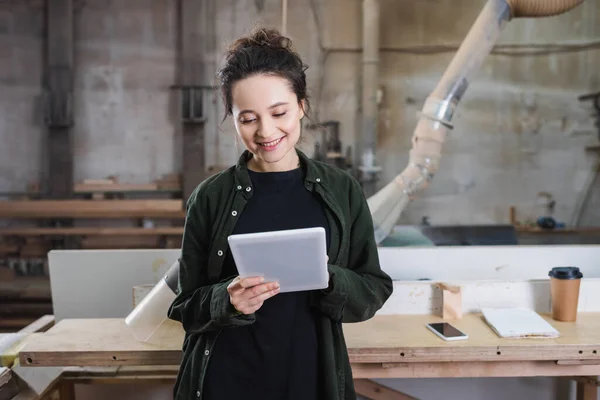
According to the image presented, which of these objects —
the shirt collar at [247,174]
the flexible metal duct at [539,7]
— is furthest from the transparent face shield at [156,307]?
the flexible metal duct at [539,7]

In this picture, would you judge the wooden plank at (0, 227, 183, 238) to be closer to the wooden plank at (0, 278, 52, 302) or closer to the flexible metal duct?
the wooden plank at (0, 278, 52, 302)

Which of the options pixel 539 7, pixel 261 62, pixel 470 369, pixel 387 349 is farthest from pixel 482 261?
pixel 261 62

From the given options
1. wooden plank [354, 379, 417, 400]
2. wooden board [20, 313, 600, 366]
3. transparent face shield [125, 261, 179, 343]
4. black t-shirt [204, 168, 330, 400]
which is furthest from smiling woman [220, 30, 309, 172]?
wooden plank [354, 379, 417, 400]

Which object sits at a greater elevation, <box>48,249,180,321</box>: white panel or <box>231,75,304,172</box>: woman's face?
<box>231,75,304,172</box>: woman's face

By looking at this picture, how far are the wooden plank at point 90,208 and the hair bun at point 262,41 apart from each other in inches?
69.6

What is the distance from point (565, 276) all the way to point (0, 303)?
2.70m

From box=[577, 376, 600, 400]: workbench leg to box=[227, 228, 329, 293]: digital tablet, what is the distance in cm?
162

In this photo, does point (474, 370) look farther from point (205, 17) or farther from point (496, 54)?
point (205, 17)

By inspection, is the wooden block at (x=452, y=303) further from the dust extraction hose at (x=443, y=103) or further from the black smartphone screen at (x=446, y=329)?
the dust extraction hose at (x=443, y=103)

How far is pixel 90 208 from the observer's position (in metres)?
2.63

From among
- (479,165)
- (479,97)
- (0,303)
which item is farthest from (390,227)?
(0,303)

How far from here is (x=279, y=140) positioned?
38.4 inches

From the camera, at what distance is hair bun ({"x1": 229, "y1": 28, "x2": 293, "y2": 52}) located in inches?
39.1

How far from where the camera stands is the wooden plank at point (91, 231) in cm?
265
